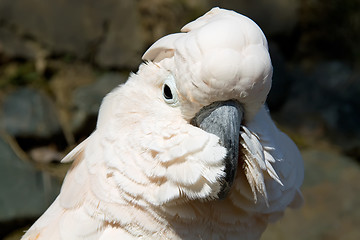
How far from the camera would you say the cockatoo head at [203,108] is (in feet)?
3.69

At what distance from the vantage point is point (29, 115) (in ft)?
10.3

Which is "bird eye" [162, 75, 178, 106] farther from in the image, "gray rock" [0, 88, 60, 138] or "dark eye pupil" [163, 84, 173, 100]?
"gray rock" [0, 88, 60, 138]

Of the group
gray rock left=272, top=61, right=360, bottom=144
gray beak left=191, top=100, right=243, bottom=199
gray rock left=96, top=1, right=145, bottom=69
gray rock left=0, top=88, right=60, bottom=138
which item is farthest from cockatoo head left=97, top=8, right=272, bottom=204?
gray rock left=272, top=61, right=360, bottom=144

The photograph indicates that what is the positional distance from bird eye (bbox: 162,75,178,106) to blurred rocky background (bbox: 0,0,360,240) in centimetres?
185

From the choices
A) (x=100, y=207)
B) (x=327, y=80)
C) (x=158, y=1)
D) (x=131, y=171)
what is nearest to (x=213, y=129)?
(x=131, y=171)

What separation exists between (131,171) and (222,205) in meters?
0.27

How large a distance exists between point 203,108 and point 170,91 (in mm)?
112

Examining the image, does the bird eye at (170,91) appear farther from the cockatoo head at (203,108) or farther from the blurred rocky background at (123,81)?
the blurred rocky background at (123,81)

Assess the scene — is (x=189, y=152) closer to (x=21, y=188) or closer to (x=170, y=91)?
(x=170, y=91)

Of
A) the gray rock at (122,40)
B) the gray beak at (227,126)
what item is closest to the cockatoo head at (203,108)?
the gray beak at (227,126)

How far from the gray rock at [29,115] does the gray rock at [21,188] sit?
0.17m

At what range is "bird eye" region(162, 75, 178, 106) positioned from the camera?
124cm

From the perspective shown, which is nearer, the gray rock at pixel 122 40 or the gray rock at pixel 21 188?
the gray rock at pixel 21 188

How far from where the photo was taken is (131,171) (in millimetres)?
1245
